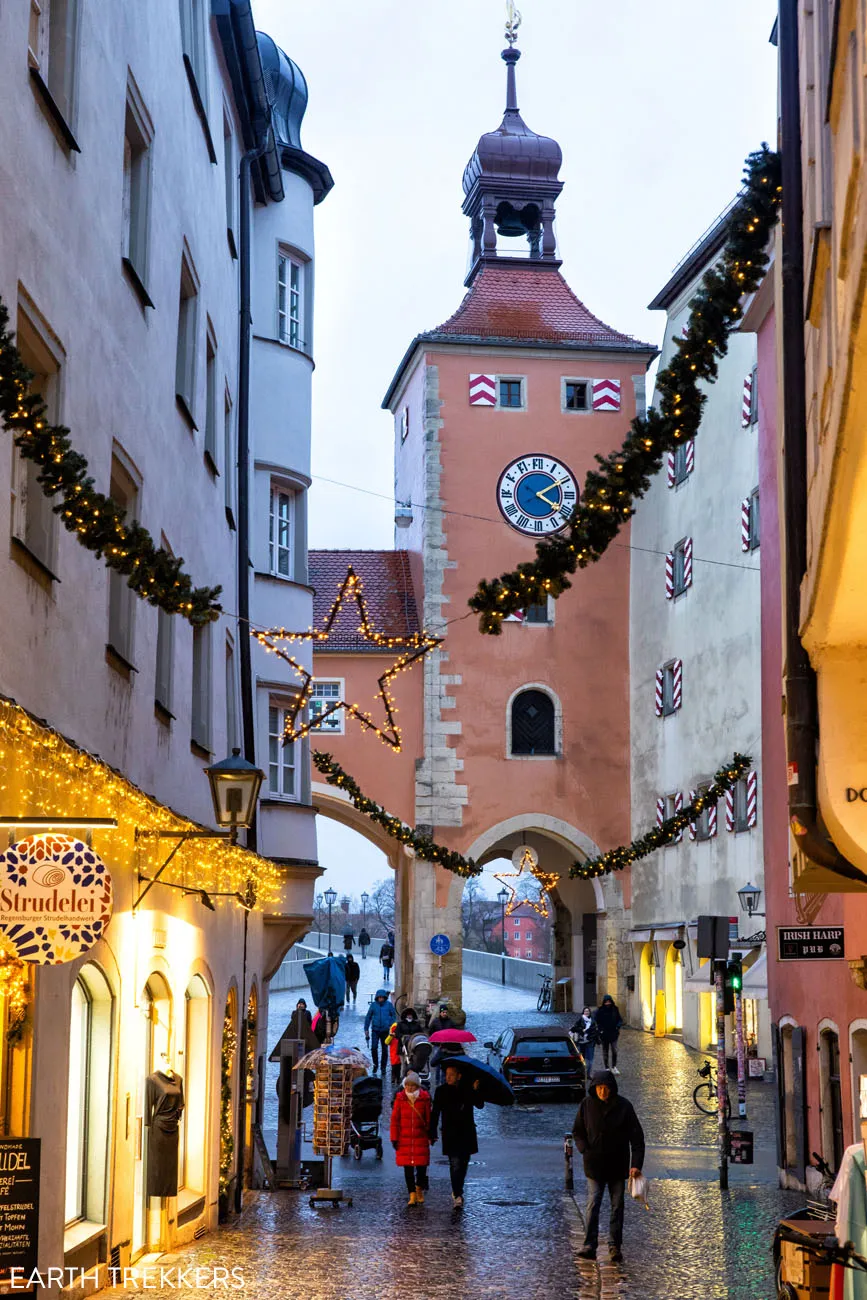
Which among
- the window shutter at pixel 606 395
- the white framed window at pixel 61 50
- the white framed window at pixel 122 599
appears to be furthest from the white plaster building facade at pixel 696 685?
the white framed window at pixel 61 50

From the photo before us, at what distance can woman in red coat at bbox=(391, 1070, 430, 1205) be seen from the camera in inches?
649

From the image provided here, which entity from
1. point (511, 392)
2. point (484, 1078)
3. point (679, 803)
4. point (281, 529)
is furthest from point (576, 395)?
point (484, 1078)

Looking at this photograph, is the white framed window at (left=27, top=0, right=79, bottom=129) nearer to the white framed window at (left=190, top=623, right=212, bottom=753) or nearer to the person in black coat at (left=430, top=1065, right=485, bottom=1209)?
the white framed window at (left=190, top=623, right=212, bottom=753)

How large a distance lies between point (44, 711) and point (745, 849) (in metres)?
23.5

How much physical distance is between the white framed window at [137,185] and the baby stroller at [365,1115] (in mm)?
11369

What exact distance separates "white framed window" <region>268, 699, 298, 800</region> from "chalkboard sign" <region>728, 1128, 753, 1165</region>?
736cm

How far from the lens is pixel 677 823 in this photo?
29219mm

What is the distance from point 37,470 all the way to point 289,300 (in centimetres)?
1469

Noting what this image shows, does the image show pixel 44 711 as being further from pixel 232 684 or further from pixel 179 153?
pixel 232 684

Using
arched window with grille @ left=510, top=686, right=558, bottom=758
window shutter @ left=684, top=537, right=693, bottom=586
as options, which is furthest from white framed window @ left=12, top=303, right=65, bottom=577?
arched window with grille @ left=510, top=686, right=558, bottom=758

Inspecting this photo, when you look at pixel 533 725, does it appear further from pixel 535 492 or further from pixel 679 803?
pixel 535 492

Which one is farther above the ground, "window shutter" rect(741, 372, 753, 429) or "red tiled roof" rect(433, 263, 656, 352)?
"red tiled roof" rect(433, 263, 656, 352)

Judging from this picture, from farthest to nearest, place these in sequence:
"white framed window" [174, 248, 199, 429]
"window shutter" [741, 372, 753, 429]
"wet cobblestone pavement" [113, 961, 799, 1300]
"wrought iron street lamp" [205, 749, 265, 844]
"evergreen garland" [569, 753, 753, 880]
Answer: "window shutter" [741, 372, 753, 429] < "evergreen garland" [569, 753, 753, 880] < "white framed window" [174, 248, 199, 429] < "wrought iron street lamp" [205, 749, 265, 844] < "wet cobblestone pavement" [113, 961, 799, 1300]

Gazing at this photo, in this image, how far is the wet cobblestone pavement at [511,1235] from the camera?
38.4ft
